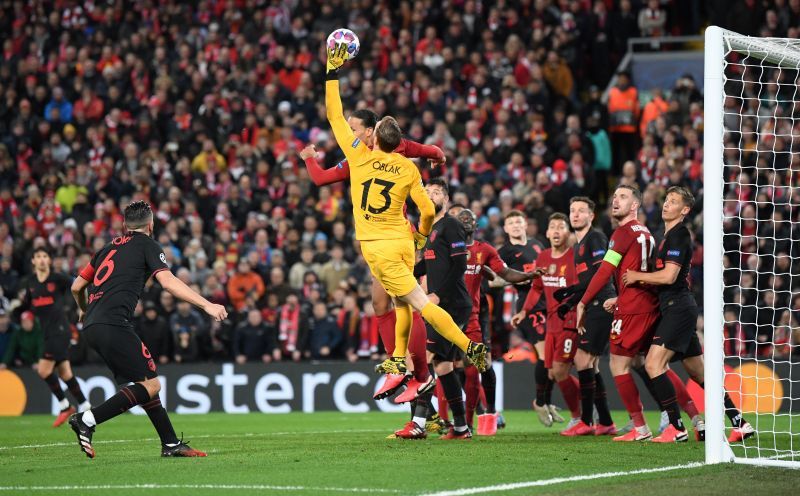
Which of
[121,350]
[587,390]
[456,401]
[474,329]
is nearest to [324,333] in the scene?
[474,329]

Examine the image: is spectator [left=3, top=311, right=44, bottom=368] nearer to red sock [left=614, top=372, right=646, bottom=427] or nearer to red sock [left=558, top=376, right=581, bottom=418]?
red sock [left=558, top=376, right=581, bottom=418]

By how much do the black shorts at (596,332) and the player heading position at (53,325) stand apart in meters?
7.85

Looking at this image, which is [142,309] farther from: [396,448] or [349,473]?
[349,473]

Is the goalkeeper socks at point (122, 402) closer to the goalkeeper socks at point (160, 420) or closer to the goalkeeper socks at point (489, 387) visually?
the goalkeeper socks at point (160, 420)

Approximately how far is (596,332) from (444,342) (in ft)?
5.89

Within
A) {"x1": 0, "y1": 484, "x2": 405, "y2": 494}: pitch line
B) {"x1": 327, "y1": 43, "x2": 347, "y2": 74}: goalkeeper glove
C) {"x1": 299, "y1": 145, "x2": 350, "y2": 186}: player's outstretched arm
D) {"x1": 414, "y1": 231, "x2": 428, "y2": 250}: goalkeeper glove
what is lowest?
{"x1": 0, "y1": 484, "x2": 405, "y2": 494}: pitch line

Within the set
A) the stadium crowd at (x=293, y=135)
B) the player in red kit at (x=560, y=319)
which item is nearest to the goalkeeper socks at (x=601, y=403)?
the player in red kit at (x=560, y=319)

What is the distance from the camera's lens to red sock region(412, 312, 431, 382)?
11336mm

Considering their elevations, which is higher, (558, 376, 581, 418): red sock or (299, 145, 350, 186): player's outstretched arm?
(299, 145, 350, 186): player's outstretched arm

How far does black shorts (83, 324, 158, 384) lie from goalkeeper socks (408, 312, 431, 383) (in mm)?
2743

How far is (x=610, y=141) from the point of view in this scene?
22.3 meters

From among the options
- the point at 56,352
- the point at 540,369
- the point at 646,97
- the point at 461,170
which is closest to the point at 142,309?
the point at 56,352

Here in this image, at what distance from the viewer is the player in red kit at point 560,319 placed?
40.0 feet

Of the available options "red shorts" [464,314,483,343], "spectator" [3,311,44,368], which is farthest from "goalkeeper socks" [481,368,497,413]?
"spectator" [3,311,44,368]
